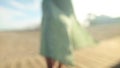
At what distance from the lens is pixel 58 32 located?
2.04m

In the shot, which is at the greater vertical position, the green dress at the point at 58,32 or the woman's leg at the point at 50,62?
the green dress at the point at 58,32

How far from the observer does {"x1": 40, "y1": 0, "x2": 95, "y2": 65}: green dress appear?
6.64 ft

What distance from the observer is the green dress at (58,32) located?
2025mm

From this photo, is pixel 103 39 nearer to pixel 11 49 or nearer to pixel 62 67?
pixel 62 67

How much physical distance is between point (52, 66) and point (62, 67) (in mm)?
73

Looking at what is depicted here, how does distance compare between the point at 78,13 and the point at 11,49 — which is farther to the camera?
the point at 78,13

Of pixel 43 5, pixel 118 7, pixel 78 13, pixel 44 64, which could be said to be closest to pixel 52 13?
pixel 43 5

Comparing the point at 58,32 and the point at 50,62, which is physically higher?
the point at 58,32

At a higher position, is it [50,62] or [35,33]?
[35,33]

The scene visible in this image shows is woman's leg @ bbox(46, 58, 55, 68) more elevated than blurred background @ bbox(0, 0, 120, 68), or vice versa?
blurred background @ bbox(0, 0, 120, 68)

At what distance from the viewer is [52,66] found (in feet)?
6.77

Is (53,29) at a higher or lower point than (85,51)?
higher

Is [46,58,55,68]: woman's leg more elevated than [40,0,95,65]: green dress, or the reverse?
[40,0,95,65]: green dress

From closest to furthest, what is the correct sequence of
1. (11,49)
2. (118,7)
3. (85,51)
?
(11,49) → (85,51) → (118,7)
